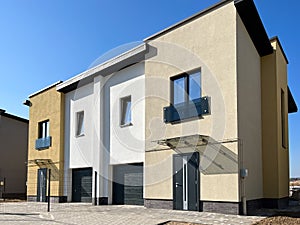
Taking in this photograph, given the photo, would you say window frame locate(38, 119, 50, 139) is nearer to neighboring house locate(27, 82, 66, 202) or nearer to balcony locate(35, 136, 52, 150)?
neighboring house locate(27, 82, 66, 202)

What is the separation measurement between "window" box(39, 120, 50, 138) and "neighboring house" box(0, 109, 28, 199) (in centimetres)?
597

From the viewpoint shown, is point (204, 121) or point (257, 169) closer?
point (204, 121)

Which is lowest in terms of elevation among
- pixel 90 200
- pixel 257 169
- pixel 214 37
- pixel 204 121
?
pixel 90 200

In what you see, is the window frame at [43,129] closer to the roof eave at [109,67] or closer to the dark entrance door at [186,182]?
the roof eave at [109,67]

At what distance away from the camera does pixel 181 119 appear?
1291 centimetres

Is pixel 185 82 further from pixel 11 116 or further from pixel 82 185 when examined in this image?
pixel 11 116

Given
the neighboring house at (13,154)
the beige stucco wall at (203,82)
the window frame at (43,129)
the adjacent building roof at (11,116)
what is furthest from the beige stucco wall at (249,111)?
the adjacent building roof at (11,116)

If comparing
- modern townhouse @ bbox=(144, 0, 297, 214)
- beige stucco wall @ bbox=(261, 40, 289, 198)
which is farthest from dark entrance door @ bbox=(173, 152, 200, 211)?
beige stucco wall @ bbox=(261, 40, 289, 198)

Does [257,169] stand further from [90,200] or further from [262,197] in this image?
[90,200]

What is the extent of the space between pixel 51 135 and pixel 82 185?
3.63 meters

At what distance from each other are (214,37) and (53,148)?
11.4 m

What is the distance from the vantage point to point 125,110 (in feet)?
53.1

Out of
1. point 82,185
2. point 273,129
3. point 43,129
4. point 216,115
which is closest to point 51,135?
point 43,129

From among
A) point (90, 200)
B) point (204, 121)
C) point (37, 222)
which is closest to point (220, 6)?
point (204, 121)
